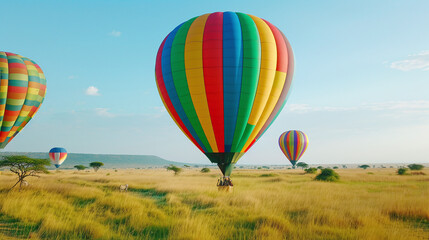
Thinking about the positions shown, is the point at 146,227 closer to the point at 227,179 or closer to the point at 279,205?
the point at 279,205

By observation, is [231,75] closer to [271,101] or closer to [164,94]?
[271,101]

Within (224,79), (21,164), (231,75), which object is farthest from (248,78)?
(21,164)

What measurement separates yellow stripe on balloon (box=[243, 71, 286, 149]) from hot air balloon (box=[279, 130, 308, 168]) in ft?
122

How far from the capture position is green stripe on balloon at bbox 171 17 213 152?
15891 millimetres

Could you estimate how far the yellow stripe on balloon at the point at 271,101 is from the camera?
651 inches

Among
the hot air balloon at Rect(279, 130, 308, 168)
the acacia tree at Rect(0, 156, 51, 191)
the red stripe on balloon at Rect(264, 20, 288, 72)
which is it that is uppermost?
the red stripe on balloon at Rect(264, 20, 288, 72)

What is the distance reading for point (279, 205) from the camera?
12734 mm

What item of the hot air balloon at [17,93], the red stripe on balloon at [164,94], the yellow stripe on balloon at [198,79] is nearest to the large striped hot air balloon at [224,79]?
the yellow stripe on balloon at [198,79]

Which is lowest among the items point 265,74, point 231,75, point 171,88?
point 171,88

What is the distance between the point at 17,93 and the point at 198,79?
18081mm

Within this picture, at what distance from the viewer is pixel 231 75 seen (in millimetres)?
15391

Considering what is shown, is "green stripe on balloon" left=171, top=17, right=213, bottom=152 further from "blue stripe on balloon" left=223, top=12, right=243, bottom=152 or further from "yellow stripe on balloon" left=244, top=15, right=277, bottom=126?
"yellow stripe on balloon" left=244, top=15, right=277, bottom=126

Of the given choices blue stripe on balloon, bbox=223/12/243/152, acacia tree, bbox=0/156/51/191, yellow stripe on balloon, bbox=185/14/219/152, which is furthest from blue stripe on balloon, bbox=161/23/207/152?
acacia tree, bbox=0/156/51/191

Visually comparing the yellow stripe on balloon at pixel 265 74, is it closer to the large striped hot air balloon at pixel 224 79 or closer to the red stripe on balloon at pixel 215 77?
the large striped hot air balloon at pixel 224 79
